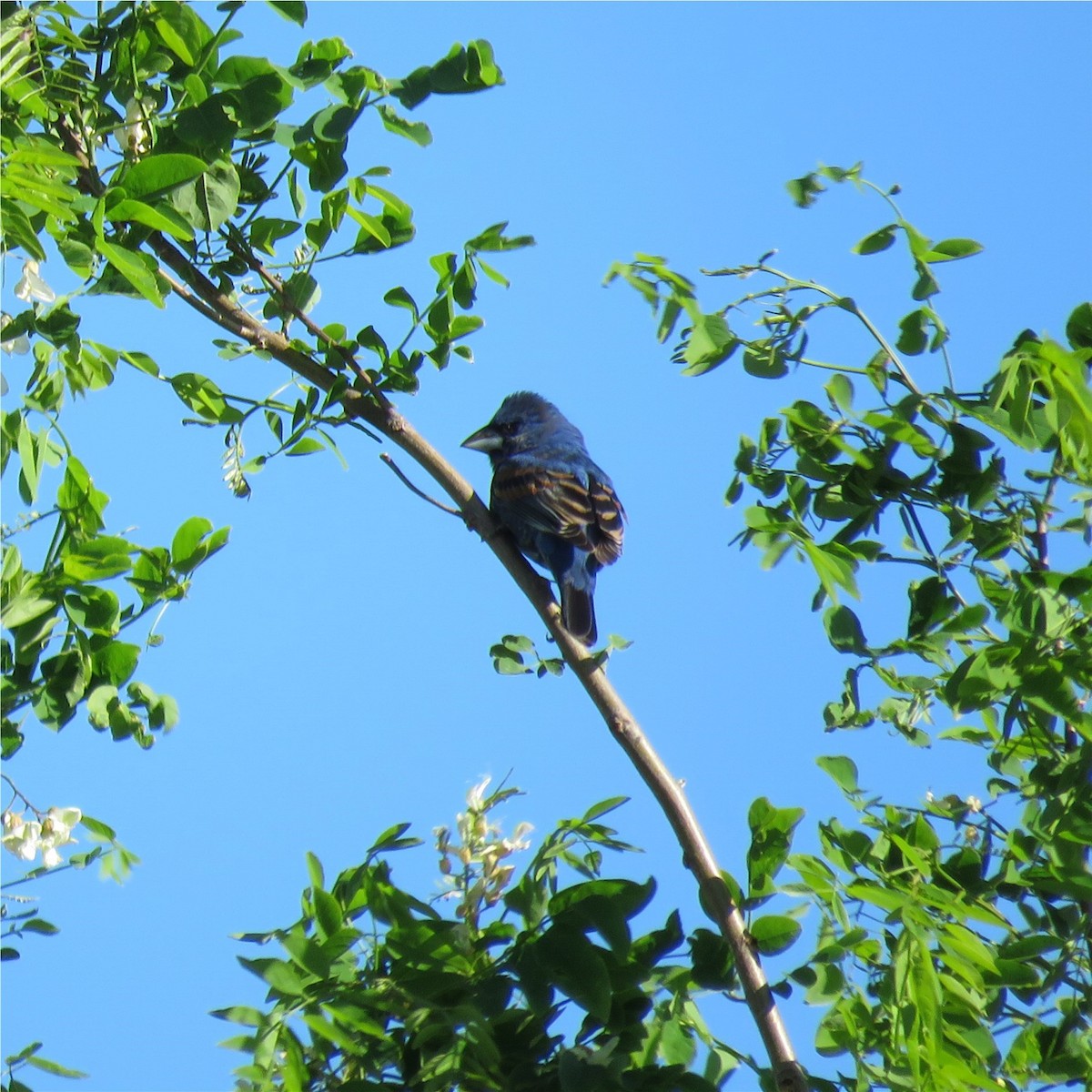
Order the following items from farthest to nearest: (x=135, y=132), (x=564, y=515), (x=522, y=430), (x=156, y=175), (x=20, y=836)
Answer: (x=522, y=430) → (x=564, y=515) → (x=135, y=132) → (x=20, y=836) → (x=156, y=175)

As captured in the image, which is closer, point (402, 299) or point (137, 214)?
point (137, 214)

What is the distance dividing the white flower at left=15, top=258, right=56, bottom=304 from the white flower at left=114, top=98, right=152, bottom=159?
0.35 meters

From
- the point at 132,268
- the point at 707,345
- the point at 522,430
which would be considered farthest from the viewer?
the point at 522,430

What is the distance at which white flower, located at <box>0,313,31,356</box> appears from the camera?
7.48 feet

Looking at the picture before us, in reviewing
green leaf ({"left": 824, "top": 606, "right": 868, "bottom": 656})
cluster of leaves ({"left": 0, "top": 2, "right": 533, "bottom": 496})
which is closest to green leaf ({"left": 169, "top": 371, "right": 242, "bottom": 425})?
cluster of leaves ({"left": 0, "top": 2, "right": 533, "bottom": 496})

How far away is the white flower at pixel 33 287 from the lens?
2242 mm

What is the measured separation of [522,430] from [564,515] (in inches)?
52.0

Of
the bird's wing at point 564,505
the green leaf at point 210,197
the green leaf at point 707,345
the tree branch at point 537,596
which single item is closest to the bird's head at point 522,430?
the bird's wing at point 564,505

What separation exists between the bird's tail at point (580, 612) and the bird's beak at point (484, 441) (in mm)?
1165

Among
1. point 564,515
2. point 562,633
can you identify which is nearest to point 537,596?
point 562,633

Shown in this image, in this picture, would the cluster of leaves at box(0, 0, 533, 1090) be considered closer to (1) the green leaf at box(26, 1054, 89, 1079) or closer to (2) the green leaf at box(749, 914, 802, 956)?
(1) the green leaf at box(26, 1054, 89, 1079)

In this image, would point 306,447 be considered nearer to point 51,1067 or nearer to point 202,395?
point 202,395

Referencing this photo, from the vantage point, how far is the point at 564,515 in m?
4.80

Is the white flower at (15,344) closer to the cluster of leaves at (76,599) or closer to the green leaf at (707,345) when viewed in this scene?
the cluster of leaves at (76,599)
